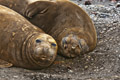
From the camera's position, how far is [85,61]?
4.71 metres

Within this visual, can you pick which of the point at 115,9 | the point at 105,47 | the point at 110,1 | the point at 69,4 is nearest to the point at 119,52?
the point at 105,47

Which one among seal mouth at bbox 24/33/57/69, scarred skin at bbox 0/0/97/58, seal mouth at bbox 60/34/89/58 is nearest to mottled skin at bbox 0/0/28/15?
scarred skin at bbox 0/0/97/58

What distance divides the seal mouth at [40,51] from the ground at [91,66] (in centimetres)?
15

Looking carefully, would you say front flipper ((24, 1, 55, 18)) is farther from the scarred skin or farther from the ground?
the ground

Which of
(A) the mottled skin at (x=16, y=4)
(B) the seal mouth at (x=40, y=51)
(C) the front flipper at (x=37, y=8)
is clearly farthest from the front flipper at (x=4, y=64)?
(A) the mottled skin at (x=16, y=4)

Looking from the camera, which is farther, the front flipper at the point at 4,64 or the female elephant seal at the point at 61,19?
the female elephant seal at the point at 61,19

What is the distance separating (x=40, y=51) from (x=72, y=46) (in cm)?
88

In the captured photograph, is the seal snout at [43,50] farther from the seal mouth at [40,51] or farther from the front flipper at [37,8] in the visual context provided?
the front flipper at [37,8]

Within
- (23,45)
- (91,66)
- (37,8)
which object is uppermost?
(37,8)

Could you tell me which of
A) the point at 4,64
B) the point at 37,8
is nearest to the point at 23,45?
the point at 4,64

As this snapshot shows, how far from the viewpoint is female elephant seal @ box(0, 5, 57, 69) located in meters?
3.95

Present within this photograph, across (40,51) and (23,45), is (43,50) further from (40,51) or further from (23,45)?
(23,45)

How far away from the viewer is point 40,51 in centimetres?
387

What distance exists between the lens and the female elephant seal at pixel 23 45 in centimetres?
395
